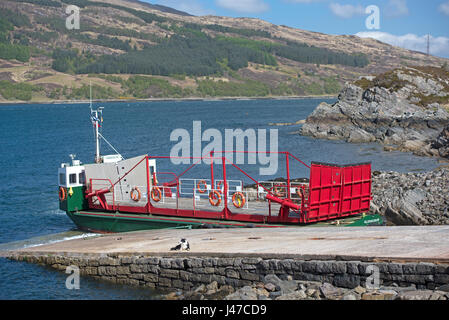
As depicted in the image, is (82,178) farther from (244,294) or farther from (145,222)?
(244,294)

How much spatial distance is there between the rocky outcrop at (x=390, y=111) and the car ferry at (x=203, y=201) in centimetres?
4050

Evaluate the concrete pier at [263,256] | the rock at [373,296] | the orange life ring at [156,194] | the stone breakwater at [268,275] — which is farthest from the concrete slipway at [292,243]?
the orange life ring at [156,194]

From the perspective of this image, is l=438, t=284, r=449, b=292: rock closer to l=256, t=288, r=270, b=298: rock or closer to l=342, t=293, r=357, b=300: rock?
l=342, t=293, r=357, b=300: rock

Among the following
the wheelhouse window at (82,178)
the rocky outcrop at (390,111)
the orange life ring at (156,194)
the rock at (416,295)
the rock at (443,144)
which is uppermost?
the rocky outcrop at (390,111)

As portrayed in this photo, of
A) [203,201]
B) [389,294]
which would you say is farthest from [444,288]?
[203,201]

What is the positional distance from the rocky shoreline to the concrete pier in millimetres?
303

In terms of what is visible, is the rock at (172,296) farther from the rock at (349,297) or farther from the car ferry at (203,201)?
the rock at (349,297)

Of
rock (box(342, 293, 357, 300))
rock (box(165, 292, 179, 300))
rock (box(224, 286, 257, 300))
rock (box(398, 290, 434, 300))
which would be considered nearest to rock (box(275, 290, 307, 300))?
rock (box(224, 286, 257, 300))

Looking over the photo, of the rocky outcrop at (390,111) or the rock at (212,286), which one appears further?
the rocky outcrop at (390,111)

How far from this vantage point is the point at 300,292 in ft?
49.8

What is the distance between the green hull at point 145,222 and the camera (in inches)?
912

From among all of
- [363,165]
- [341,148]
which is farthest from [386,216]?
[341,148]

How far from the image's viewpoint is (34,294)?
19438 mm
